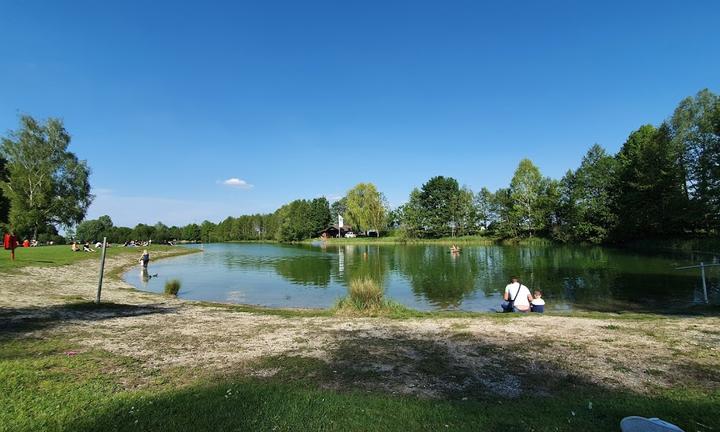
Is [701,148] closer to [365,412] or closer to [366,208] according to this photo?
[365,412]

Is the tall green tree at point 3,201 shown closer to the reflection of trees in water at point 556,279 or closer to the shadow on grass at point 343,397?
the reflection of trees in water at point 556,279

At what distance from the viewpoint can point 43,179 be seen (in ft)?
169

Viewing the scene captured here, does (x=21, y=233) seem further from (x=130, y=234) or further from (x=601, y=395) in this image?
(x=130, y=234)

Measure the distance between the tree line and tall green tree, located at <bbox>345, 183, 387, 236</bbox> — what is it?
8.36 meters

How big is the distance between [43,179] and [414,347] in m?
60.8

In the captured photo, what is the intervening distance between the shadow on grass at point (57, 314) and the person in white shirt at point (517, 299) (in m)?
12.7

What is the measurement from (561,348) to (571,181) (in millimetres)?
72164

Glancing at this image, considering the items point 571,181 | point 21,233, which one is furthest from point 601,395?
point 571,181

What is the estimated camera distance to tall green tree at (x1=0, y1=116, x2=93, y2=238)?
48844 millimetres

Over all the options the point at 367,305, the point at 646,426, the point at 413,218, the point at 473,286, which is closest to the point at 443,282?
the point at 473,286

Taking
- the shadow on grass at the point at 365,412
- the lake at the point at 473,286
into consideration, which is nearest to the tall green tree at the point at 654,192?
the lake at the point at 473,286

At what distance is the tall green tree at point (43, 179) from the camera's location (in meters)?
48.8

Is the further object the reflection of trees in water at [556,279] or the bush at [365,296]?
the reflection of trees in water at [556,279]

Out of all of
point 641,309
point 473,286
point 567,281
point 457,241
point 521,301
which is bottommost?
point 641,309
